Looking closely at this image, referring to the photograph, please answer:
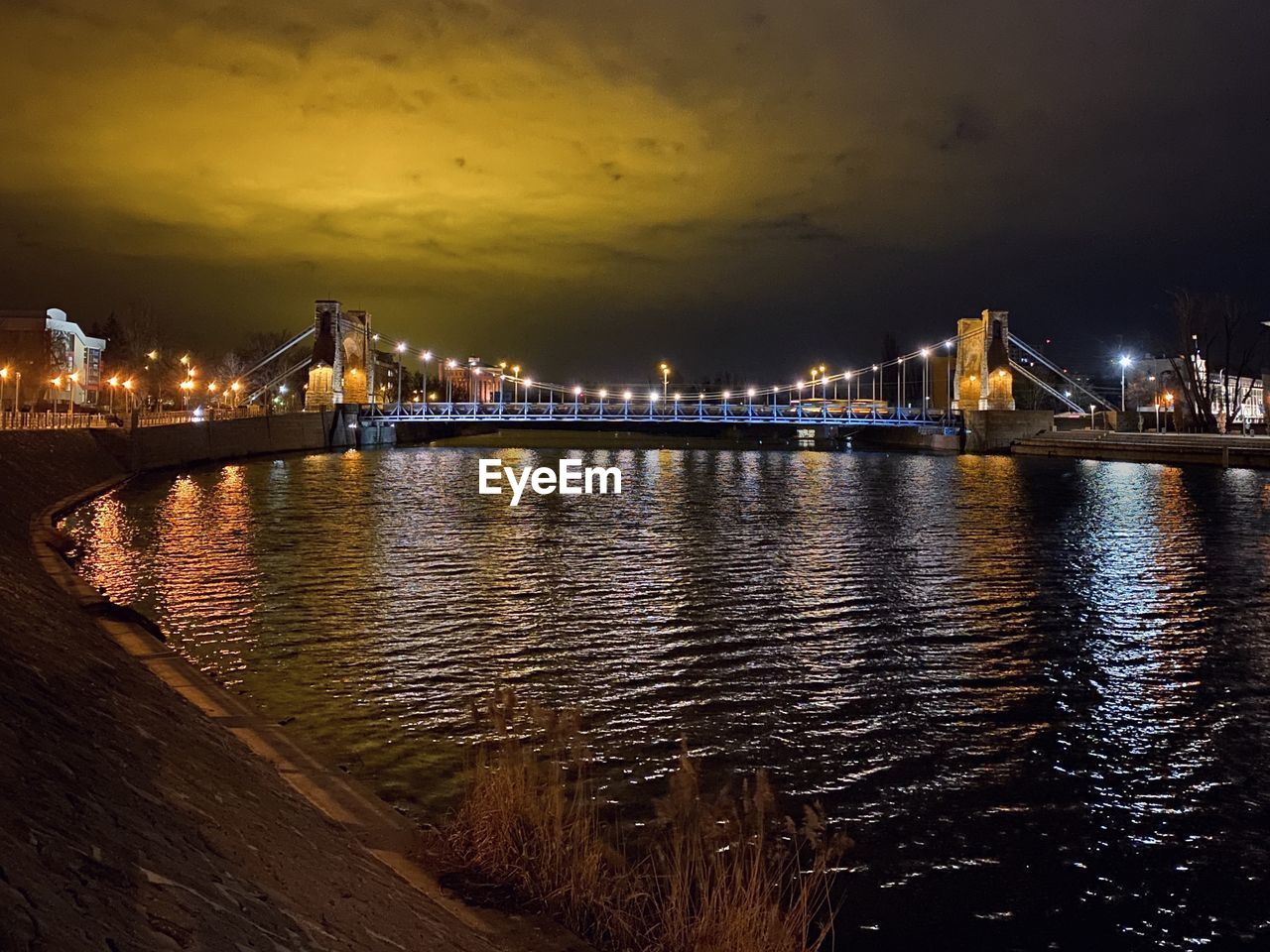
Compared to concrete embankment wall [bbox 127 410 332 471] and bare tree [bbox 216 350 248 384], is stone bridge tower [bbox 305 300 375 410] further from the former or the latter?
bare tree [bbox 216 350 248 384]

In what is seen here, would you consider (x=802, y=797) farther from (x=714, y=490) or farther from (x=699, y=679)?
(x=714, y=490)

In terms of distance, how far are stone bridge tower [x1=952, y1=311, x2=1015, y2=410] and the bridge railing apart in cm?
329

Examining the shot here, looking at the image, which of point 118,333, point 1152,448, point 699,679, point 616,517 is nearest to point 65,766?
point 699,679

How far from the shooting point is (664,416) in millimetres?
107812

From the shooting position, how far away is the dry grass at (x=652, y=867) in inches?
201

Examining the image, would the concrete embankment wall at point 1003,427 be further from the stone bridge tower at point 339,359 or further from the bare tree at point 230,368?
the bare tree at point 230,368

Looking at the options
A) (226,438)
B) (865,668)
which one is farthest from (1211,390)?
(865,668)

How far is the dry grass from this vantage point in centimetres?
509

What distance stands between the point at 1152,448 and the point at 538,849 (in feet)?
232

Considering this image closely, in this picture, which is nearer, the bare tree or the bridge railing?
the bridge railing

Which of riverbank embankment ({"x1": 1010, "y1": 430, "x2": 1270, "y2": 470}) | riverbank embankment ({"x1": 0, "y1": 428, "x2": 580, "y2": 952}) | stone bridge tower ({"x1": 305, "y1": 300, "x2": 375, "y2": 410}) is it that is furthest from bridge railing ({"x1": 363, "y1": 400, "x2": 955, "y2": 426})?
riverbank embankment ({"x1": 0, "y1": 428, "x2": 580, "y2": 952})

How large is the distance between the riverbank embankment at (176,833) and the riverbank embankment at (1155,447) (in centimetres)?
Result: 6300

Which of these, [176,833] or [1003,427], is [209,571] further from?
→ [1003,427]

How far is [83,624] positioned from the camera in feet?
35.9
